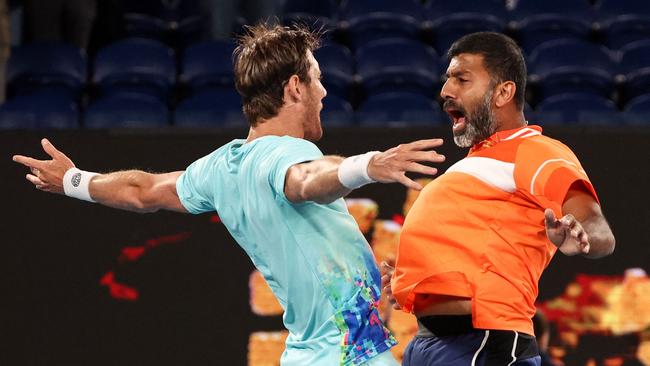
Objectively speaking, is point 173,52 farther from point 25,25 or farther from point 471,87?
point 471,87

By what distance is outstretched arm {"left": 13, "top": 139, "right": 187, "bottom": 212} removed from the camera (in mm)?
3643

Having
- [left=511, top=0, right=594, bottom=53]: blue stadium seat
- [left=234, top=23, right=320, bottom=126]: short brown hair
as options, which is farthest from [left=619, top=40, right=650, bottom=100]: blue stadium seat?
[left=234, top=23, right=320, bottom=126]: short brown hair

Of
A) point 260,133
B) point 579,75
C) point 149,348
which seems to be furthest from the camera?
point 579,75

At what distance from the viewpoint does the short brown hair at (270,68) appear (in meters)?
3.31

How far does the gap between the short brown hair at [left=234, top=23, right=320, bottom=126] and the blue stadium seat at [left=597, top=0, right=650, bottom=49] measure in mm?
5493

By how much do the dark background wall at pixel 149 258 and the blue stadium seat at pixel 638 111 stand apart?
1013 mm

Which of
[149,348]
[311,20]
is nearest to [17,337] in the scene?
[149,348]

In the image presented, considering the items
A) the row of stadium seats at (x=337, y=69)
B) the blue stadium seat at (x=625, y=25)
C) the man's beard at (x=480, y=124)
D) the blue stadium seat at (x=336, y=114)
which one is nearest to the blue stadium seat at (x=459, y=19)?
the row of stadium seats at (x=337, y=69)

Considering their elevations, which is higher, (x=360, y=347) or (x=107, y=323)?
(x=360, y=347)

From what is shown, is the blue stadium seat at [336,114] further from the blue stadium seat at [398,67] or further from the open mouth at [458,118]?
the open mouth at [458,118]

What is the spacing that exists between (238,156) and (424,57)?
15.0ft

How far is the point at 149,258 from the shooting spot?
19.5ft

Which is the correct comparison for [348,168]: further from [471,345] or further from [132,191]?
[132,191]

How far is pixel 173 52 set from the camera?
26.0 feet
